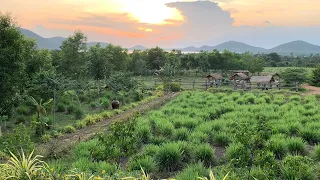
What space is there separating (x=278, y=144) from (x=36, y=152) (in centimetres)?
668

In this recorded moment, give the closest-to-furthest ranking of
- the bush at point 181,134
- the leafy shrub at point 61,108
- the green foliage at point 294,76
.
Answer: the bush at point 181,134
the leafy shrub at point 61,108
the green foliage at point 294,76

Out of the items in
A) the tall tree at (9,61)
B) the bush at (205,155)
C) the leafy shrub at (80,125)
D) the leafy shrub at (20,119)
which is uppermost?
the tall tree at (9,61)

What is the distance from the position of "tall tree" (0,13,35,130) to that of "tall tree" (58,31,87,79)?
13207mm

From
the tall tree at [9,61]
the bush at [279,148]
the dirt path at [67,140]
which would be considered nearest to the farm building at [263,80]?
the dirt path at [67,140]

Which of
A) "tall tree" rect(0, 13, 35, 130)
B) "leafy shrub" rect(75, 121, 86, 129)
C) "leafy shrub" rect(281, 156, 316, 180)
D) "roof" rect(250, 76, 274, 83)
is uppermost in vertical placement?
"tall tree" rect(0, 13, 35, 130)

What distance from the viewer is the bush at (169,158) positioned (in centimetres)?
699

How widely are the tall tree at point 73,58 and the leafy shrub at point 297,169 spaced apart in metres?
21.5

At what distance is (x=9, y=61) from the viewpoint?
430 inches

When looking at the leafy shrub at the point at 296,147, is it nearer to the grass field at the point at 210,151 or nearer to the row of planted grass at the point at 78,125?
the grass field at the point at 210,151

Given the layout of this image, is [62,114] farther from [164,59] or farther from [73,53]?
[164,59]

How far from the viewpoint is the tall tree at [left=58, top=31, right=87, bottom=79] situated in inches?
971

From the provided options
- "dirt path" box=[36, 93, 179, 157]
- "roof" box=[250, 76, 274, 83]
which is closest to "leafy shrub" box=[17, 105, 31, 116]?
"dirt path" box=[36, 93, 179, 157]

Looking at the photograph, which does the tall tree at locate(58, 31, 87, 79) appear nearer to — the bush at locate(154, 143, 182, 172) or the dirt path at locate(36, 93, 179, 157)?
the dirt path at locate(36, 93, 179, 157)

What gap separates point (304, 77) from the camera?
1615 inches
